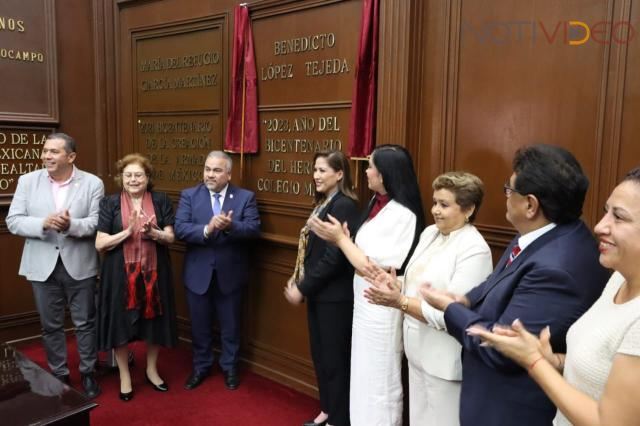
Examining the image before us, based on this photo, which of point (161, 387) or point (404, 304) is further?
point (161, 387)

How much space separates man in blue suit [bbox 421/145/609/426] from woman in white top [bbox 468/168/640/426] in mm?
188

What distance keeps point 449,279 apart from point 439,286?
50 mm

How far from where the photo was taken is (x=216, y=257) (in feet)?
12.4

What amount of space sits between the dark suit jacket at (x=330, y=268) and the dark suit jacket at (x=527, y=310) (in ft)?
4.02

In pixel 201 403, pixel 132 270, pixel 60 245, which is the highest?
pixel 60 245

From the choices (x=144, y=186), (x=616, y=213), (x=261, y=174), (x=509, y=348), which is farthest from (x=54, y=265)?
(x=616, y=213)

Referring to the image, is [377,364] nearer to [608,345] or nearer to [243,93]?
[608,345]

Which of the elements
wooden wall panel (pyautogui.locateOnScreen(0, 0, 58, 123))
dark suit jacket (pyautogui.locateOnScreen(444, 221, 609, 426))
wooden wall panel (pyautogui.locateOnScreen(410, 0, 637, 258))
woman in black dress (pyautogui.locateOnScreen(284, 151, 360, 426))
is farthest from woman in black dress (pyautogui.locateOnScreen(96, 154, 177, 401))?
dark suit jacket (pyautogui.locateOnScreen(444, 221, 609, 426))

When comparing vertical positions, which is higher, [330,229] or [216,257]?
[330,229]

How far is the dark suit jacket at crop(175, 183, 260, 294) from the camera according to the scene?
148 inches

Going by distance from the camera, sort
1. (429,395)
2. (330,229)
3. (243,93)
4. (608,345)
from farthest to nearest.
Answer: (243,93), (330,229), (429,395), (608,345)

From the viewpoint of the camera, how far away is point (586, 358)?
1316 millimetres

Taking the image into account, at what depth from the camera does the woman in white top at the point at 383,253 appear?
2650mm

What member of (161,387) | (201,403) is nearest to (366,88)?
(201,403)
